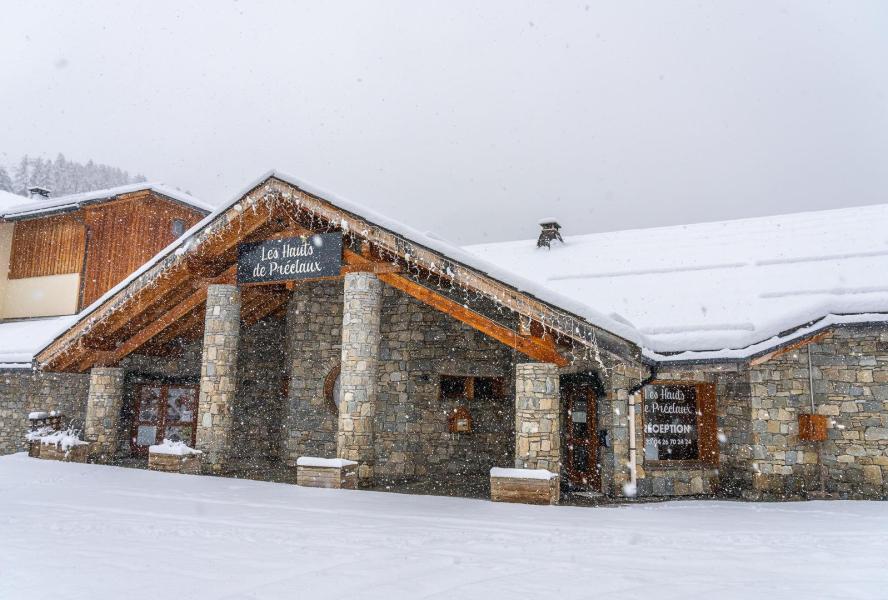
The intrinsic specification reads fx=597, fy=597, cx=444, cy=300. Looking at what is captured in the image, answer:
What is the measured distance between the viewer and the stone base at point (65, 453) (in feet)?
36.1

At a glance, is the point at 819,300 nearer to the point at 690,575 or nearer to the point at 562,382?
the point at 562,382

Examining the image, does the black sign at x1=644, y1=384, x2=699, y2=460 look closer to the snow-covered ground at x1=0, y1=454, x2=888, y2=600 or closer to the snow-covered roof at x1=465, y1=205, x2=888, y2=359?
the snow-covered roof at x1=465, y1=205, x2=888, y2=359

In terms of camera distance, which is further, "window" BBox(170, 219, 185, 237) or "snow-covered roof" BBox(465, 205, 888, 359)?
"window" BBox(170, 219, 185, 237)

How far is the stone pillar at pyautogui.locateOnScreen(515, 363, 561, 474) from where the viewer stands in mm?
8164

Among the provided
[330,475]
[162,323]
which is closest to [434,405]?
[330,475]

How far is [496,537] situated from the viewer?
18.6ft

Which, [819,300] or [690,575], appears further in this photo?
[819,300]

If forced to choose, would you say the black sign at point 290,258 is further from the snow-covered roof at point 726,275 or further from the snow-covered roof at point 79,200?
the snow-covered roof at point 79,200

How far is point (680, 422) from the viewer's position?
10086 millimetres

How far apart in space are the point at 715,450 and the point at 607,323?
3.67 meters

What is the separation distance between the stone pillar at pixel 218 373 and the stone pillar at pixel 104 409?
2.46 meters

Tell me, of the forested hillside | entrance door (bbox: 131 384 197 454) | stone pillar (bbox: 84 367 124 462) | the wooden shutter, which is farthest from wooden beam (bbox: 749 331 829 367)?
the forested hillside

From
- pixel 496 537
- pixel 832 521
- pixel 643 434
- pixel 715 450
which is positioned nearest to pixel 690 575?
pixel 496 537

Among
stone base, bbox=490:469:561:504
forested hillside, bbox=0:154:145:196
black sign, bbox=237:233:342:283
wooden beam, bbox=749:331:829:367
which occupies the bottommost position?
stone base, bbox=490:469:561:504
